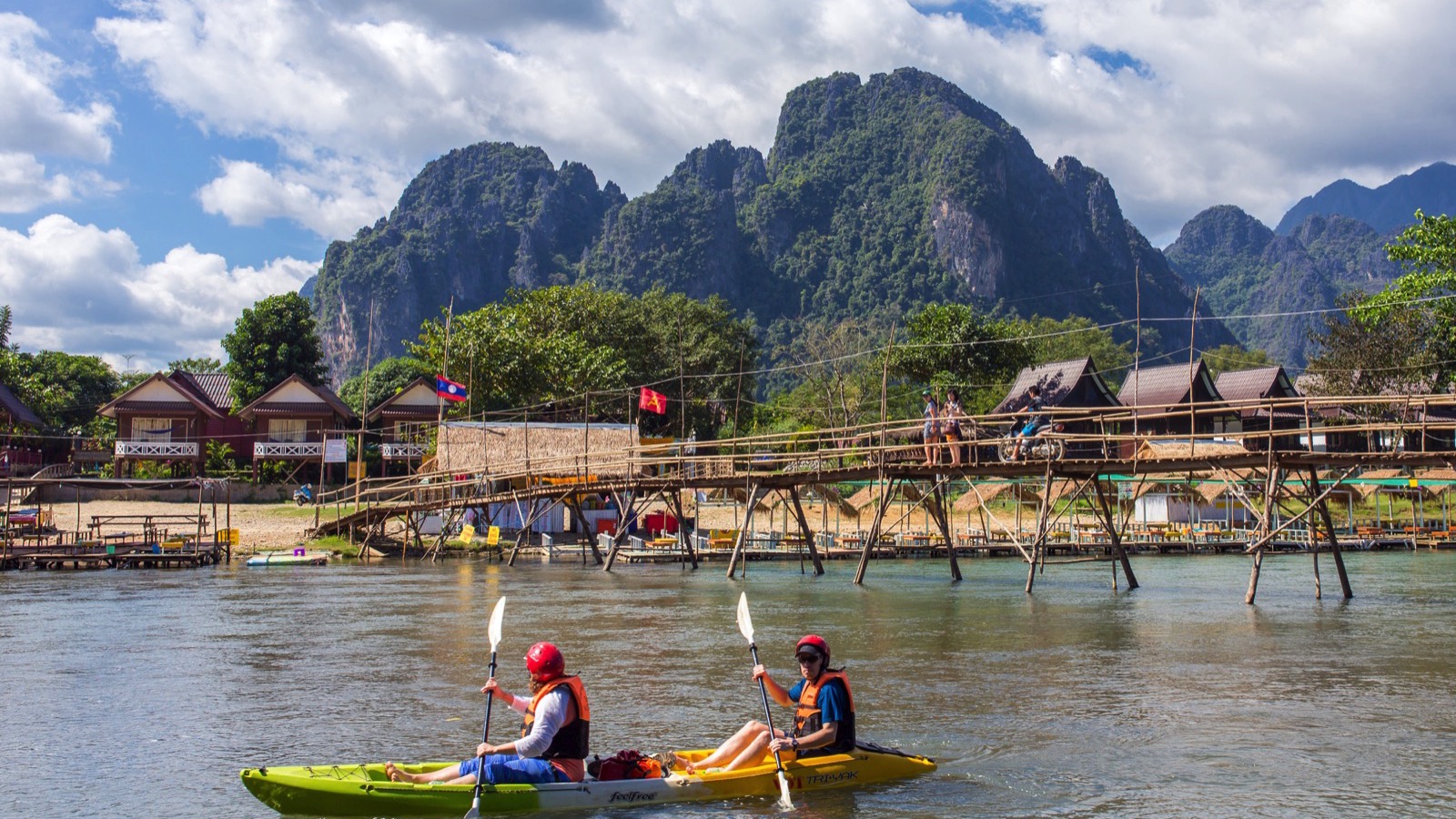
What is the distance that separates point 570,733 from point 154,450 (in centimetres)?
5616

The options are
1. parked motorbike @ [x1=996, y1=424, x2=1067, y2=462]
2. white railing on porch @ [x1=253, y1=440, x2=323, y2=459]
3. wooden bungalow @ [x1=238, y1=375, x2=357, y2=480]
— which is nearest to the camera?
parked motorbike @ [x1=996, y1=424, x2=1067, y2=462]

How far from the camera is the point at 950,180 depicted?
7052 inches

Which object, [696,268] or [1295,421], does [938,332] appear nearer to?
[1295,421]

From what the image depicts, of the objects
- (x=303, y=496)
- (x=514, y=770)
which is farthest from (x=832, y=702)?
(x=303, y=496)

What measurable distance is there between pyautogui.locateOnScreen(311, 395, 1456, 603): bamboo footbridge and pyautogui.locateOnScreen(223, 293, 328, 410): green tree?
16398 millimetres

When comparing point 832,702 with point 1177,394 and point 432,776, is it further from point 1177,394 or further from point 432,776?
point 1177,394

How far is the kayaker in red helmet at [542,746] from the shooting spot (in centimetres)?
1114

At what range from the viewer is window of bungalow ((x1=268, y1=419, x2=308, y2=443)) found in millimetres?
63156

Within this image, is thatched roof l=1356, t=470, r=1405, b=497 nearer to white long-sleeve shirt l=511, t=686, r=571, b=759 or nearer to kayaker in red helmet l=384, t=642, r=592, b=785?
kayaker in red helmet l=384, t=642, r=592, b=785

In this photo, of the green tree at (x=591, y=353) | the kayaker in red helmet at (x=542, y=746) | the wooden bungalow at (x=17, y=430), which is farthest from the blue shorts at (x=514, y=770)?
the wooden bungalow at (x=17, y=430)

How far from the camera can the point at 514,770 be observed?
11188 millimetres

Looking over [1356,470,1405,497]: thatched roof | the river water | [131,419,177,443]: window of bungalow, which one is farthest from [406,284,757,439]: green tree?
[1356,470,1405,497]: thatched roof

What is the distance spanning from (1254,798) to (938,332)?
210ft

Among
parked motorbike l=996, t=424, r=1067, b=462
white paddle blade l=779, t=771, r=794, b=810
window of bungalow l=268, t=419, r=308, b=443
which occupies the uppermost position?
window of bungalow l=268, t=419, r=308, b=443
